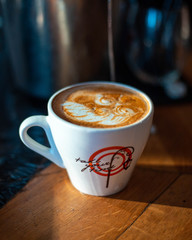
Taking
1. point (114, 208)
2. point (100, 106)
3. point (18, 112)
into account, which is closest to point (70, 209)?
point (114, 208)

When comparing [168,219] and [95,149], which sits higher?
[95,149]

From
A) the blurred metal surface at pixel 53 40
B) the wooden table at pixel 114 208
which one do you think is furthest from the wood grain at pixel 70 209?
the blurred metal surface at pixel 53 40

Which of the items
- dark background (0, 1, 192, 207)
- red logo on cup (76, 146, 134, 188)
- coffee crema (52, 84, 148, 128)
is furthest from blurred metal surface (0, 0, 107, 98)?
red logo on cup (76, 146, 134, 188)

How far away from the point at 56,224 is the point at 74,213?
0.03 meters

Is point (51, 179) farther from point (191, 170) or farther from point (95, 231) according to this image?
point (191, 170)

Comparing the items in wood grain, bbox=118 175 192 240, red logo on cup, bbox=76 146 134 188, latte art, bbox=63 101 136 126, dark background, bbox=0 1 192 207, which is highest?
latte art, bbox=63 101 136 126

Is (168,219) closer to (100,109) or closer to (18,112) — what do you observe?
(100,109)

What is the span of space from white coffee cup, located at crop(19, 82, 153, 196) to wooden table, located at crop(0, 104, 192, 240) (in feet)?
0.10

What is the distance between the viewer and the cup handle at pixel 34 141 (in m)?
0.44

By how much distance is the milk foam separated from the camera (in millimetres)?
425

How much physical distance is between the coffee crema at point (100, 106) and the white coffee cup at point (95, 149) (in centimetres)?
2

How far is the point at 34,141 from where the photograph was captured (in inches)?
18.8

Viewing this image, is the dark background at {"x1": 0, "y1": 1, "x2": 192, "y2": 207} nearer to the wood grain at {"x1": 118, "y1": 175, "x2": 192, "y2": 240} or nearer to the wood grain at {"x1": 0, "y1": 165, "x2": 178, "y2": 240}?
the wood grain at {"x1": 0, "y1": 165, "x2": 178, "y2": 240}

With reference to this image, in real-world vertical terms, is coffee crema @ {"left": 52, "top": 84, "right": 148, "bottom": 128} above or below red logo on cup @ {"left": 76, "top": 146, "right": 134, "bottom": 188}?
above
